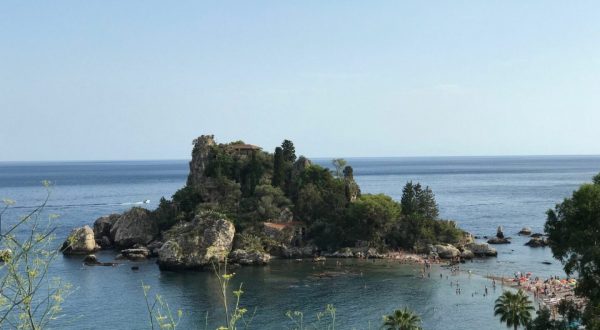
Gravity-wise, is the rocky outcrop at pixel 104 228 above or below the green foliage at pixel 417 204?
below

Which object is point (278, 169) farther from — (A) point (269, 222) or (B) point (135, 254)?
(B) point (135, 254)

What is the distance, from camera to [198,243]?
8412cm

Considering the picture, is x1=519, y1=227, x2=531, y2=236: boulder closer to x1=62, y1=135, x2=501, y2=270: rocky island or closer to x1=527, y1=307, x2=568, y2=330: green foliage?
x1=62, y1=135, x2=501, y2=270: rocky island

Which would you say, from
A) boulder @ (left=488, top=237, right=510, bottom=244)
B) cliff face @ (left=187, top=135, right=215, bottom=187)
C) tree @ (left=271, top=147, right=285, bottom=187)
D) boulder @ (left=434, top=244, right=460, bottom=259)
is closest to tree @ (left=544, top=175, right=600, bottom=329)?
boulder @ (left=434, top=244, right=460, bottom=259)

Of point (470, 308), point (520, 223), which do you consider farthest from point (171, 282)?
point (520, 223)

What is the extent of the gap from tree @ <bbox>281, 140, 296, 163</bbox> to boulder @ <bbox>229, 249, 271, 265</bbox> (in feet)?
95.9

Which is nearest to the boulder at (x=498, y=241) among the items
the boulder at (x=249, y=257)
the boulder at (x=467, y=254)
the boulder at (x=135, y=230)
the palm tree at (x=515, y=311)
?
the boulder at (x=467, y=254)

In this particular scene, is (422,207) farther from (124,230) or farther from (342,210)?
(124,230)

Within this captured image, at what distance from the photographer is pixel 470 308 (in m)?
62.0

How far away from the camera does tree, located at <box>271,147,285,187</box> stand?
346 ft

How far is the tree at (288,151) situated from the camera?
368 feet

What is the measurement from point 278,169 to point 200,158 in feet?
54.2

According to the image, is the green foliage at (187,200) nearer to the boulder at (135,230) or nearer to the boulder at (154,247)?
the boulder at (135,230)

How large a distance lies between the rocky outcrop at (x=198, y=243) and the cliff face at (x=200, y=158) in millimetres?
20448
